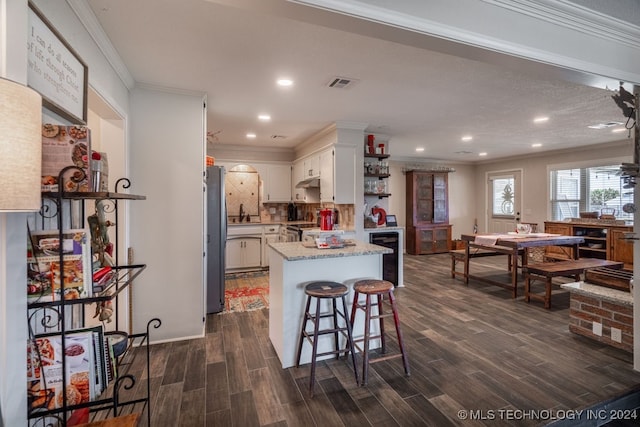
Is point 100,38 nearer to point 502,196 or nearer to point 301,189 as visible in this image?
point 301,189

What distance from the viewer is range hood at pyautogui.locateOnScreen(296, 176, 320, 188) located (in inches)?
202

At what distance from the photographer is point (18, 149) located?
776 mm

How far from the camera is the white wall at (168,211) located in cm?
281

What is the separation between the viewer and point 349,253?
2.53 meters

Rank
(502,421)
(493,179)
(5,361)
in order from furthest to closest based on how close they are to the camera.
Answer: (493,179)
(502,421)
(5,361)

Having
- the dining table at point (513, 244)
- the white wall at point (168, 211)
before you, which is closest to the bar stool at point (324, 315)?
the white wall at point (168, 211)

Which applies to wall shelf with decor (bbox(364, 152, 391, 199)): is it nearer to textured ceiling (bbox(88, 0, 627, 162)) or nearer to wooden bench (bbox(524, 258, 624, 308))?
textured ceiling (bbox(88, 0, 627, 162))

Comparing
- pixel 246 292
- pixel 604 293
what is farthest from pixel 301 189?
pixel 604 293

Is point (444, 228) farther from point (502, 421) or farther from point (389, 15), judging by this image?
point (389, 15)

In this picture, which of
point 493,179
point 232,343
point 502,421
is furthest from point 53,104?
point 493,179

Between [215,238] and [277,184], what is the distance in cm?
283

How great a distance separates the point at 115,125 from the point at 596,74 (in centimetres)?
358

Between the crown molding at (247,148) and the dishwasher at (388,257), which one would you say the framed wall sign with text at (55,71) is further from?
the crown molding at (247,148)

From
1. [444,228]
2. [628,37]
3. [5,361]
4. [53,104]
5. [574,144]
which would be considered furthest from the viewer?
[444,228]
